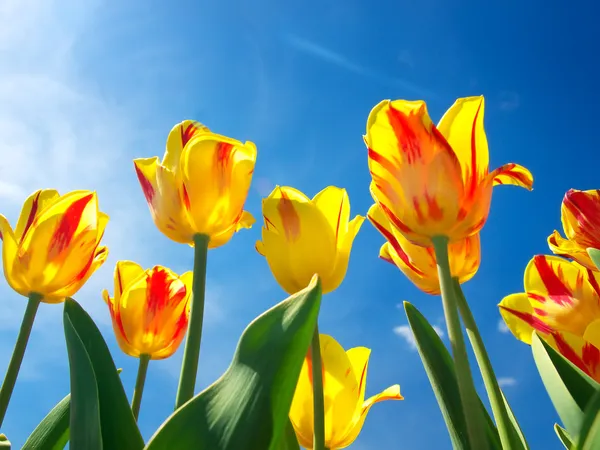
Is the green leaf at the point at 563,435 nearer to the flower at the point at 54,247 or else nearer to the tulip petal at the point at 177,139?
the tulip petal at the point at 177,139

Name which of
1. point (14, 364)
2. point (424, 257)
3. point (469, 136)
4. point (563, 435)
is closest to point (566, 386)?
point (424, 257)

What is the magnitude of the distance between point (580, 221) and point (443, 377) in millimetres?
813

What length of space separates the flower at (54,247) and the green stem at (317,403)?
2.49 ft

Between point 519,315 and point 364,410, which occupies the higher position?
point 519,315

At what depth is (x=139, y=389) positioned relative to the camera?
1.53 m

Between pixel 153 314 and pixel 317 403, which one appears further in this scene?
pixel 153 314

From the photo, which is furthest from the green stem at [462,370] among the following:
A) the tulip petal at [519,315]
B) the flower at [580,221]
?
the flower at [580,221]

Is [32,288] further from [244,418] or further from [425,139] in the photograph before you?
[425,139]

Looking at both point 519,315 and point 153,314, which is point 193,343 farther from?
point 519,315

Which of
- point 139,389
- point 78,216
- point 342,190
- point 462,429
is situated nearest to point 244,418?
point 462,429

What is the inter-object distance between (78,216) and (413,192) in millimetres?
957

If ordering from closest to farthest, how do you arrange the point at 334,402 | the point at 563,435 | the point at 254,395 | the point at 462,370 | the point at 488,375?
1. the point at 254,395
2. the point at 462,370
3. the point at 488,375
4. the point at 334,402
5. the point at 563,435

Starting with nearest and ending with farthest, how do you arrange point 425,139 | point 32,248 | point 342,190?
point 425,139 → point 342,190 → point 32,248

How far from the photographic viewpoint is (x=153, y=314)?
1643mm
